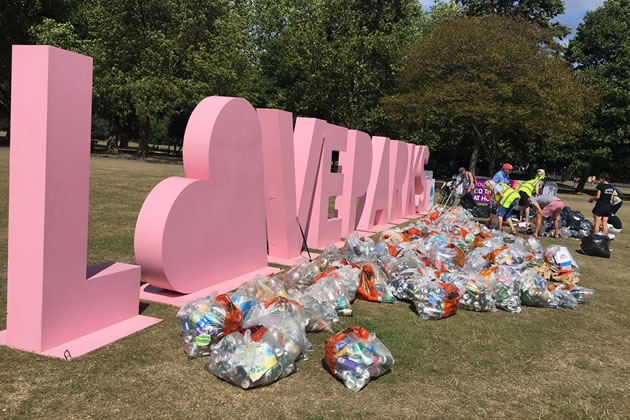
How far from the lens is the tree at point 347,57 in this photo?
3116 centimetres

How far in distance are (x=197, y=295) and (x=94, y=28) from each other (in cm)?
3093

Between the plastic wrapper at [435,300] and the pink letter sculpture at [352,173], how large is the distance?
14.2 feet

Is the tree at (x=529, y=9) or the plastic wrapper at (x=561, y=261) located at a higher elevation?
the tree at (x=529, y=9)

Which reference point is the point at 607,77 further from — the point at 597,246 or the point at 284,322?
the point at 284,322

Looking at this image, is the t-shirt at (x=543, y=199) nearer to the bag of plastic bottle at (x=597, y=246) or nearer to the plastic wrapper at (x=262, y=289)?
the bag of plastic bottle at (x=597, y=246)

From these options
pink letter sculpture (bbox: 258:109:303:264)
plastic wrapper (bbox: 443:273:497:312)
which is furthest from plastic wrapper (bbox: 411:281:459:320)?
pink letter sculpture (bbox: 258:109:303:264)

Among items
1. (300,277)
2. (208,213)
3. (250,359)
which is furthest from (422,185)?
(250,359)

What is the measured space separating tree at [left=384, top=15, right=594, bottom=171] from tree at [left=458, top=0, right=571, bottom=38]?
11392 millimetres

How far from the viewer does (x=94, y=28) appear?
31094mm

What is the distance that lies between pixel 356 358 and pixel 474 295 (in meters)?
2.59

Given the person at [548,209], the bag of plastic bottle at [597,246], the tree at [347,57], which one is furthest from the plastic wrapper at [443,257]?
the tree at [347,57]

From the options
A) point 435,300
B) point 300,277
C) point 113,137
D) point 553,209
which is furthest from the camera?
point 113,137

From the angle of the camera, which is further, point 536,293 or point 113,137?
point 113,137

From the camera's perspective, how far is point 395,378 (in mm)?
3967
